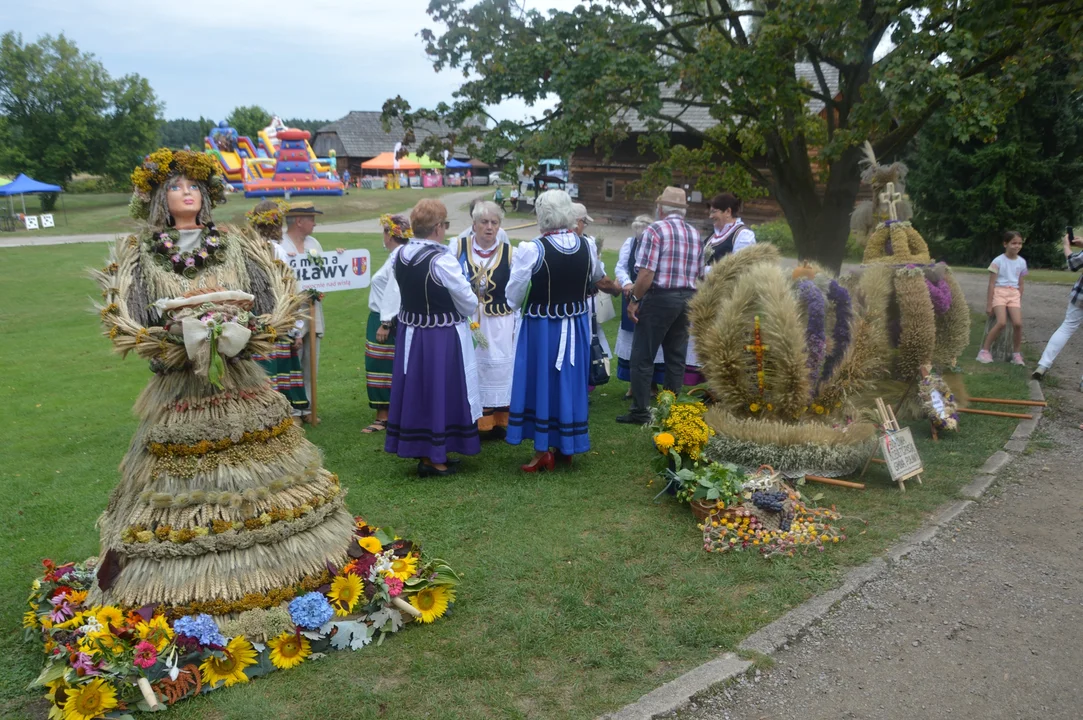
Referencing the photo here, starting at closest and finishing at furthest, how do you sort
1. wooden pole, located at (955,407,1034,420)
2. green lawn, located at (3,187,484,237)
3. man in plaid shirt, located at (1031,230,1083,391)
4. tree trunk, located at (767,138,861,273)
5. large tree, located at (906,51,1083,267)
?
1. wooden pole, located at (955,407,1034,420)
2. man in plaid shirt, located at (1031,230,1083,391)
3. tree trunk, located at (767,138,861,273)
4. large tree, located at (906,51,1083,267)
5. green lawn, located at (3,187,484,237)

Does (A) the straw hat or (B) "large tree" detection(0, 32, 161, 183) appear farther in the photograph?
(B) "large tree" detection(0, 32, 161, 183)

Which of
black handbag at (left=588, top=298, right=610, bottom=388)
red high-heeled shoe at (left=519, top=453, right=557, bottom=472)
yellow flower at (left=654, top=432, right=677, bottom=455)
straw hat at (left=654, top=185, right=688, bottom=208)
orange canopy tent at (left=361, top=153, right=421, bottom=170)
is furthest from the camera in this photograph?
orange canopy tent at (left=361, top=153, right=421, bottom=170)

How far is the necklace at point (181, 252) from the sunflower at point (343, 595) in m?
1.70

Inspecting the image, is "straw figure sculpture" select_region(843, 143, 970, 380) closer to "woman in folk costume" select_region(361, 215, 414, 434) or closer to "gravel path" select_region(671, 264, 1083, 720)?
"gravel path" select_region(671, 264, 1083, 720)

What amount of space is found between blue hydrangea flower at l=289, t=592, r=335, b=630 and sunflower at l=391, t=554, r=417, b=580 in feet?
1.32

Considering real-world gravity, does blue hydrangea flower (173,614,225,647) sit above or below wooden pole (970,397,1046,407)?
above

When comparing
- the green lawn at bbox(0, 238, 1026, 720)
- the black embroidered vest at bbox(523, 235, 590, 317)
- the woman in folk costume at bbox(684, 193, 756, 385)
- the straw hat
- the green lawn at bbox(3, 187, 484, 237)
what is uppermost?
the green lawn at bbox(3, 187, 484, 237)

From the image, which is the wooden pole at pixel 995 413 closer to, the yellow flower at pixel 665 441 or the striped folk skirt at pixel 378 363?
the yellow flower at pixel 665 441

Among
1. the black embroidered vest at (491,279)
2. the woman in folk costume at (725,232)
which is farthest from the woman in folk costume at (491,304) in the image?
the woman in folk costume at (725,232)

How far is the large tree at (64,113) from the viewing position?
4297 cm

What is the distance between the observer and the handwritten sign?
5.72 metres

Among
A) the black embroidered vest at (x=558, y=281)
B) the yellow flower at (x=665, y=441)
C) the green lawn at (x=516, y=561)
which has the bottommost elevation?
the green lawn at (x=516, y=561)

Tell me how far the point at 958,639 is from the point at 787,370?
2.24 meters

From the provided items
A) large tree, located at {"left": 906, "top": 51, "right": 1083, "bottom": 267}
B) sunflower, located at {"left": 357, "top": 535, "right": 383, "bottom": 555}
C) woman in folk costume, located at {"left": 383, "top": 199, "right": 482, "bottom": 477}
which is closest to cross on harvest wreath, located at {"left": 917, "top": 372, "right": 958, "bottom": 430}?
woman in folk costume, located at {"left": 383, "top": 199, "right": 482, "bottom": 477}
